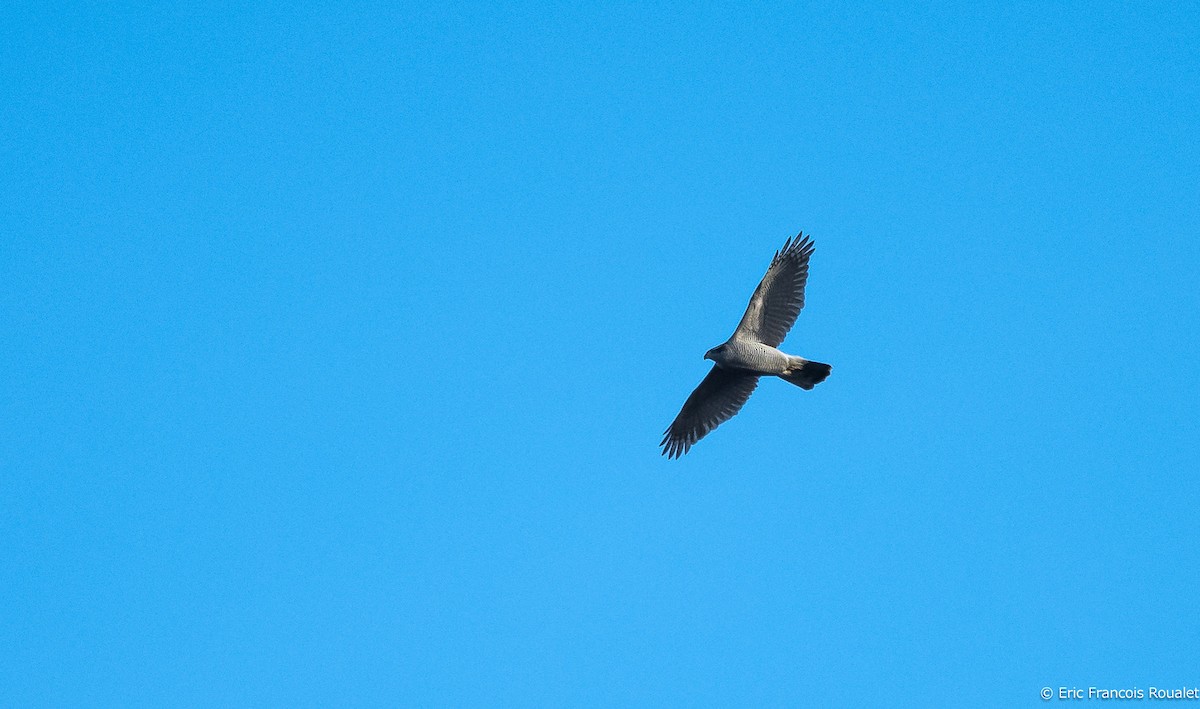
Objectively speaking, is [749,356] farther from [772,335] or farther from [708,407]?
[708,407]

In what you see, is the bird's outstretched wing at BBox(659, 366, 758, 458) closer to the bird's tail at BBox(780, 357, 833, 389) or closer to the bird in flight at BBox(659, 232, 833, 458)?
the bird in flight at BBox(659, 232, 833, 458)

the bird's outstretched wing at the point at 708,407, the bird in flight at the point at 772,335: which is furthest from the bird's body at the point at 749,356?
the bird's outstretched wing at the point at 708,407

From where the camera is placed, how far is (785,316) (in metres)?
23.3

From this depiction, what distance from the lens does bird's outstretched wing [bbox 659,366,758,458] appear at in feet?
80.6

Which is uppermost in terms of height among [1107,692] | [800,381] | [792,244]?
[792,244]

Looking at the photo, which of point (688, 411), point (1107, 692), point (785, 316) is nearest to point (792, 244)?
point (785, 316)

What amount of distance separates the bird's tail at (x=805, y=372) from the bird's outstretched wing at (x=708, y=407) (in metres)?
1.39

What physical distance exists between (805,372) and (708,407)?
3.08m

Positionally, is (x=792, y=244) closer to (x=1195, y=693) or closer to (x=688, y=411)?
(x=688, y=411)

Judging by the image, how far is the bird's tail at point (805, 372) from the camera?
22562 millimetres

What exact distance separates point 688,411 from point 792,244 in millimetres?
4533

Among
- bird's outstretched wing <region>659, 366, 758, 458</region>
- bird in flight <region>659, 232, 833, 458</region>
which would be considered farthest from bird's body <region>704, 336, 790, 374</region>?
bird's outstretched wing <region>659, 366, 758, 458</region>

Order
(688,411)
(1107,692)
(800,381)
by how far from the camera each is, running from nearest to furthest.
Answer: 1. (1107,692)
2. (800,381)
3. (688,411)

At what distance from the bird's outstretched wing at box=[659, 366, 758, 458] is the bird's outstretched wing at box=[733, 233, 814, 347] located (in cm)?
129
